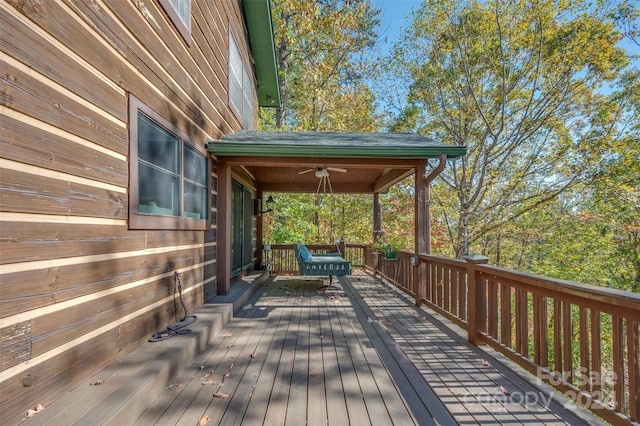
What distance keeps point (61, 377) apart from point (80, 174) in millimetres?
1238

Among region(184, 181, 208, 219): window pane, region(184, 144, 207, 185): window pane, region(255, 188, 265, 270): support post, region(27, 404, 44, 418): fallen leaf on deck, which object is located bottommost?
region(27, 404, 44, 418): fallen leaf on deck

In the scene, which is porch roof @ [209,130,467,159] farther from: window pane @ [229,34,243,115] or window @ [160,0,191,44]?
window pane @ [229,34,243,115]

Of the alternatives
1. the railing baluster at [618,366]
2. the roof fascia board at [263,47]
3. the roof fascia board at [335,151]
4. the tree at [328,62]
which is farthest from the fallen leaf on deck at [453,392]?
the tree at [328,62]

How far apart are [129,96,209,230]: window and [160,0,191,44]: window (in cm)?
117

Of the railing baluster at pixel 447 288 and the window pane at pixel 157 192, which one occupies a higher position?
the window pane at pixel 157 192

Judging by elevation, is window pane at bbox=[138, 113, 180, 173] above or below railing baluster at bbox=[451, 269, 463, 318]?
above

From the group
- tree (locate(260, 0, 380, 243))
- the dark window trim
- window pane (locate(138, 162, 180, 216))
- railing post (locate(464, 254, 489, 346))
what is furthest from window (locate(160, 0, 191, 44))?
tree (locate(260, 0, 380, 243))

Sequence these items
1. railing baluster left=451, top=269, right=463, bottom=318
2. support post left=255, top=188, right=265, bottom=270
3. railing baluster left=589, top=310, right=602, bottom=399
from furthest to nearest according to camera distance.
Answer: support post left=255, top=188, right=265, bottom=270 → railing baluster left=451, top=269, right=463, bottom=318 → railing baluster left=589, top=310, right=602, bottom=399

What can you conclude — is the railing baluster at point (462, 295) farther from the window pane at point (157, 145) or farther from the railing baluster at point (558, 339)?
the window pane at point (157, 145)

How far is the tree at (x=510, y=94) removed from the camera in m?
8.56

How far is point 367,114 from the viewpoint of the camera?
13.8 m

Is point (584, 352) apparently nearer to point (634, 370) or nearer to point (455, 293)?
point (634, 370)

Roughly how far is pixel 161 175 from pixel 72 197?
1.26m

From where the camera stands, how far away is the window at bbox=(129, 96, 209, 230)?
2641 mm
